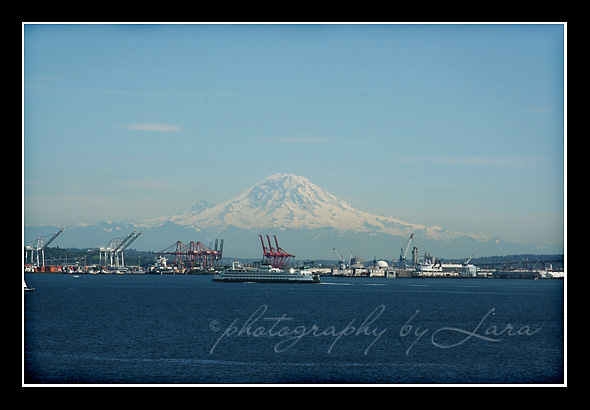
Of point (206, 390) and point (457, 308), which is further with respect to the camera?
point (457, 308)

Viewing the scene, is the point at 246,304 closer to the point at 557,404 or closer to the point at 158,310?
the point at 158,310

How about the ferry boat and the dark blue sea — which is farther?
the ferry boat

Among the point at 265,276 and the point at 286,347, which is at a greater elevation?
the point at 286,347

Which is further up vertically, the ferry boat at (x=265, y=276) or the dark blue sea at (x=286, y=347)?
the dark blue sea at (x=286, y=347)

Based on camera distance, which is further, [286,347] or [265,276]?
[265,276]

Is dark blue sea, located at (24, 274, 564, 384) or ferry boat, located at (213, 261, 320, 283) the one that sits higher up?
dark blue sea, located at (24, 274, 564, 384)

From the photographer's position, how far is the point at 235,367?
35812mm

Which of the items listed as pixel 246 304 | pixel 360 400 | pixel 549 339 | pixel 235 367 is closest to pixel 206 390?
pixel 360 400

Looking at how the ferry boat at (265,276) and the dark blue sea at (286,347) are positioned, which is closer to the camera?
the dark blue sea at (286,347)

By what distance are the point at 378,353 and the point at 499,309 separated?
44295 mm

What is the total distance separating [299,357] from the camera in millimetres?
38750

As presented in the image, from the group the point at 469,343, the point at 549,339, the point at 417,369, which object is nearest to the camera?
the point at 417,369
